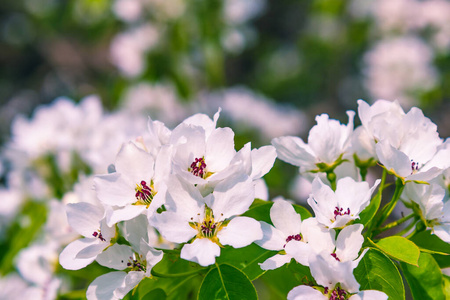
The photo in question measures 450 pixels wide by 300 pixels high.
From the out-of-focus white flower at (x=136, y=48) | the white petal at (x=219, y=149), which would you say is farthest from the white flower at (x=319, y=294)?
the out-of-focus white flower at (x=136, y=48)

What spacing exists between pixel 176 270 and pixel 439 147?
1.55ft

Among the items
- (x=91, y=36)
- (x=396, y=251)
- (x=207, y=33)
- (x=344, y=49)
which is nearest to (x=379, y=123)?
(x=396, y=251)

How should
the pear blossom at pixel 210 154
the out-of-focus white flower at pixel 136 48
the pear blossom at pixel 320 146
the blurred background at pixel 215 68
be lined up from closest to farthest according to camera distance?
the pear blossom at pixel 210 154, the pear blossom at pixel 320 146, the blurred background at pixel 215 68, the out-of-focus white flower at pixel 136 48

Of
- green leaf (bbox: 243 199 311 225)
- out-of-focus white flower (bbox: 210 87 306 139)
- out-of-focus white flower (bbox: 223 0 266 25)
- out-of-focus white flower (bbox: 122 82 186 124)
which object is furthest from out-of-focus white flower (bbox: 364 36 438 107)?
green leaf (bbox: 243 199 311 225)

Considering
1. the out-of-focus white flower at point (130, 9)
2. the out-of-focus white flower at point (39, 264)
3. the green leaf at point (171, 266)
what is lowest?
the green leaf at point (171, 266)

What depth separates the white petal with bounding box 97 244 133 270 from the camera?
0.80 m

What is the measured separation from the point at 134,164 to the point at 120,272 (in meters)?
0.17

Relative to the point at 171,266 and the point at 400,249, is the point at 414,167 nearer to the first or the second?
the point at 400,249

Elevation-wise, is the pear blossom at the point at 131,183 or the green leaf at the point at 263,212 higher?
the pear blossom at the point at 131,183

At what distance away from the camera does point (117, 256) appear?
81 cm

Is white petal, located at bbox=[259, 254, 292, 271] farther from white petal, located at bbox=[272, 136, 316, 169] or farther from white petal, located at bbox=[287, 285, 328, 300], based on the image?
white petal, located at bbox=[272, 136, 316, 169]

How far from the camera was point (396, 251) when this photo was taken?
73 cm

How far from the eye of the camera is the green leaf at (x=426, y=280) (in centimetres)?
77

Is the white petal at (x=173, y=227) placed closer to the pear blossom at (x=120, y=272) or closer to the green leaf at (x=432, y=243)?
the pear blossom at (x=120, y=272)
